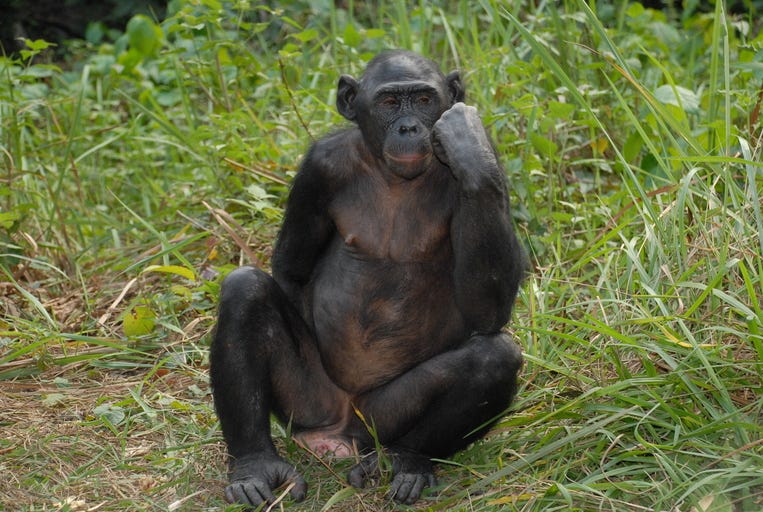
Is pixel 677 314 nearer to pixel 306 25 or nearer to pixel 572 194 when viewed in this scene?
pixel 572 194

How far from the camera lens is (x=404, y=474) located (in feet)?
15.1

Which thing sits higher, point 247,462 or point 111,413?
point 247,462

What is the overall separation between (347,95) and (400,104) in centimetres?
40

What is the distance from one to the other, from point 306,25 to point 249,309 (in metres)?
5.47

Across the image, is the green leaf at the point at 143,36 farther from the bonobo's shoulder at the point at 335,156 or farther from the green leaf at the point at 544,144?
the bonobo's shoulder at the point at 335,156

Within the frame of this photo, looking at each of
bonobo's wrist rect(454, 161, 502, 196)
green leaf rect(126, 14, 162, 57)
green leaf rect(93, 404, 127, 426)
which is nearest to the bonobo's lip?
bonobo's wrist rect(454, 161, 502, 196)

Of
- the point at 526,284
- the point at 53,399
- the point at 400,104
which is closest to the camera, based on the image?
the point at 400,104

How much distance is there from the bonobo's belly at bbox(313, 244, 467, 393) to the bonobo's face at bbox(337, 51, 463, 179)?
47 centimetres

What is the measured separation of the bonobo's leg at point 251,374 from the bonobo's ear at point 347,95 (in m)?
0.83

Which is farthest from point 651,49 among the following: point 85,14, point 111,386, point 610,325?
point 85,14

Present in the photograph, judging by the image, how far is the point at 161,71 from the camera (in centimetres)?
916

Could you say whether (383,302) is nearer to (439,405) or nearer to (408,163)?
(439,405)

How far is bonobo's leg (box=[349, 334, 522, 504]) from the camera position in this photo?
4523 millimetres

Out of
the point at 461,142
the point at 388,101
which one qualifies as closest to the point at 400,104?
the point at 388,101
